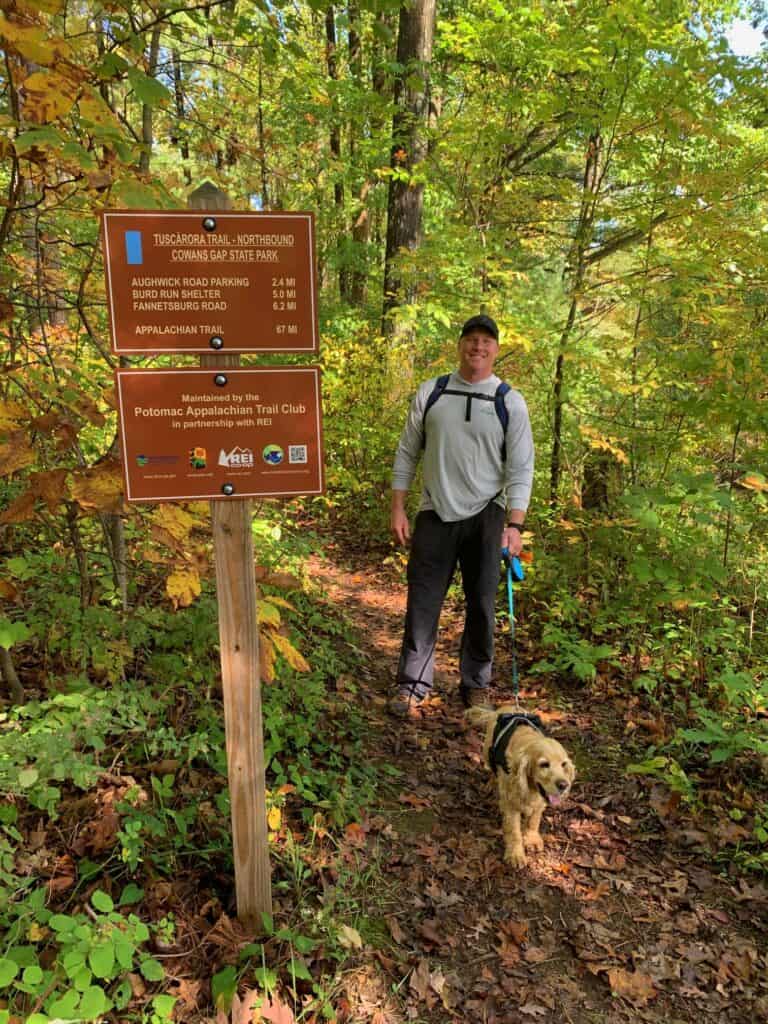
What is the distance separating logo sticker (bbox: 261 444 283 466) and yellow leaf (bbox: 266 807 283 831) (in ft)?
5.59

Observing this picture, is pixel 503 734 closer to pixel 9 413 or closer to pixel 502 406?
pixel 502 406

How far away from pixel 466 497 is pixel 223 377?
2247 mm

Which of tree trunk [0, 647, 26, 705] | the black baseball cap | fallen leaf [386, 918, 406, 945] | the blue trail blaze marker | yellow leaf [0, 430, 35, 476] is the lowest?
fallen leaf [386, 918, 406, 945]

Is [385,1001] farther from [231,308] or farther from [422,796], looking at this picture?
[231,308]

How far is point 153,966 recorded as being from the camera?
2.04 m

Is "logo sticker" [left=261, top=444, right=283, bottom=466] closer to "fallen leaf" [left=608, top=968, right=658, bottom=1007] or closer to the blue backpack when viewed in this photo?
the blue backpack

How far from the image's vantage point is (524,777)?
3020 millimetres

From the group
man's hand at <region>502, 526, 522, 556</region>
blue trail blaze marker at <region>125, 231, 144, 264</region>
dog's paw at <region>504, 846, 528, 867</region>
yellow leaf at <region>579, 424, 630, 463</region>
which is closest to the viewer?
blue trail blaze marker at <region>125, 231, 144, 264</region>

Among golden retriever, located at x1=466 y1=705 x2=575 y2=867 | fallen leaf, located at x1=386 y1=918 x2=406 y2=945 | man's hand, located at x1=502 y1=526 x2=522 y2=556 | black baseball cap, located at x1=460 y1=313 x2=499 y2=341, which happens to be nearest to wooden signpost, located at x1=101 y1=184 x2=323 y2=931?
fallen leaf, located at x1=386 y1=918 x2=406 y2=945

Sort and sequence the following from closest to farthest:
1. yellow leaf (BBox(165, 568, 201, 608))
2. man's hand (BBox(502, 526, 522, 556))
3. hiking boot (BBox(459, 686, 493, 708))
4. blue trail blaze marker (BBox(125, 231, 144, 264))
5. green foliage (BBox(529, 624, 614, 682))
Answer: blue trail blaze marker (BBox(125, 231, 144, 264)) → yellow leaf (BBox(165, 568, 201, 608)) → man's hand (BBox(502, 526, 522, 556)) → hiking boot (BBox(459, 686, 493, 708)) → green foliage (BBox(529, 624, 614, 682))

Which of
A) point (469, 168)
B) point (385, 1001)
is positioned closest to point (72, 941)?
point (385, 1001)

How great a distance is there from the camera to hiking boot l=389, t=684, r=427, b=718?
4305 millimetres

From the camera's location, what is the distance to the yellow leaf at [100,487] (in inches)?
96.7

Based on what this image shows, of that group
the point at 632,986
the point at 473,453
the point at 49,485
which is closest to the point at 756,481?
the point at 473,453
